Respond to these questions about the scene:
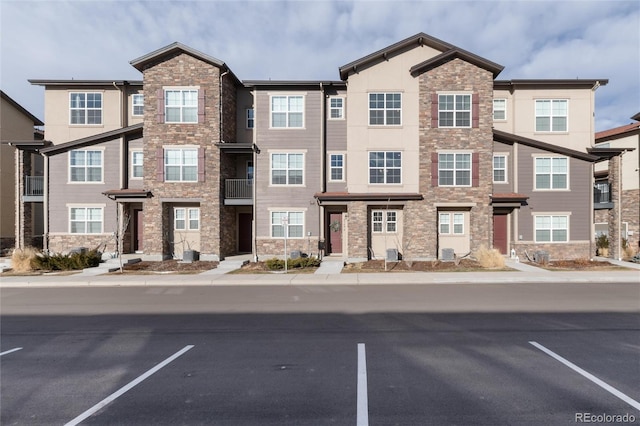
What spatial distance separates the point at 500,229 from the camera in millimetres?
20688

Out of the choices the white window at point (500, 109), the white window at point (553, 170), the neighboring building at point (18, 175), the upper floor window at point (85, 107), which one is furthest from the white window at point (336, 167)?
the neighboring building at point (18, 175)

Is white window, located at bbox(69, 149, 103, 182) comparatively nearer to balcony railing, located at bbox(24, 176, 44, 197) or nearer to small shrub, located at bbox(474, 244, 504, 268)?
→ balcony railing, located at bbox(24, 176, 44, 197)

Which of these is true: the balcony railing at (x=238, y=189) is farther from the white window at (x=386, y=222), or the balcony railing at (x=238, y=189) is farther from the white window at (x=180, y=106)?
the white window at (x=386, y=222)

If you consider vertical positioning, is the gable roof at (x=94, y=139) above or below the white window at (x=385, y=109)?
below

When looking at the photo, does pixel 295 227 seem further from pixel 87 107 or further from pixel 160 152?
pixel 87 107

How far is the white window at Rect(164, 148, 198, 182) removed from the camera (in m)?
19.5

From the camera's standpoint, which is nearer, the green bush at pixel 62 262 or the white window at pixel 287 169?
the green bush at pixel 62 262

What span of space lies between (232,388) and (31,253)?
19098mm

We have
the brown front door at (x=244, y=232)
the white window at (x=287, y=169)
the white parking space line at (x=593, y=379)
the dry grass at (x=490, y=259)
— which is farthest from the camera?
the brown front door at (x=244, y=232)

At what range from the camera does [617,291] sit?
11.6m

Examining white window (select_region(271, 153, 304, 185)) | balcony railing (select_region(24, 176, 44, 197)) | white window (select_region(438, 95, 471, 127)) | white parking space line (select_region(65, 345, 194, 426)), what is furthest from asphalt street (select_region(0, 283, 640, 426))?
balcony railing (select_region(24, 176, 44, 197))

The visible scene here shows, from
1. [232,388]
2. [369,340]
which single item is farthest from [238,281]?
[232,388]

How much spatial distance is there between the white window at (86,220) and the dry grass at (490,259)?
73.2 ft

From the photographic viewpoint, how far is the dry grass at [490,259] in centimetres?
1684
